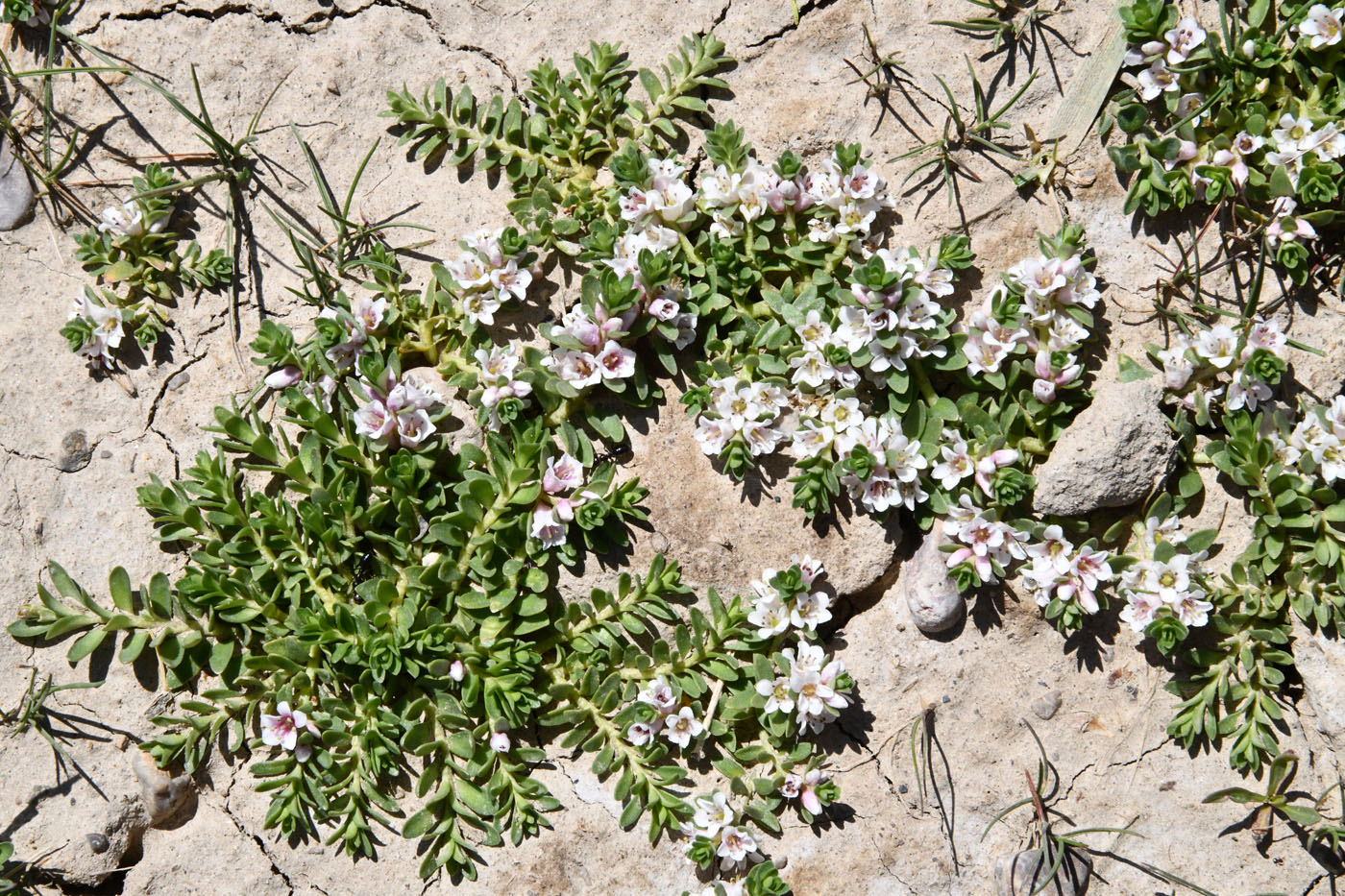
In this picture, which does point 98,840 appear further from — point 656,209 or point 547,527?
point 656,209

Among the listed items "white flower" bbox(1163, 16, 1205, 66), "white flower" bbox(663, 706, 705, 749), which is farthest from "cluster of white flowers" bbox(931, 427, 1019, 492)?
"white flower" bbox(1163, 16, 1205, 66)

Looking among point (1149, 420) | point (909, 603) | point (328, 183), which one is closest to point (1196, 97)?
Answer: point (1149, 420)

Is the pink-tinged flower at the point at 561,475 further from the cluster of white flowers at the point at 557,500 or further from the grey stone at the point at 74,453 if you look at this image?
the grey stone at the point at 74,453

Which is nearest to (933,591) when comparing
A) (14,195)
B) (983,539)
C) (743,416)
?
(983,539)

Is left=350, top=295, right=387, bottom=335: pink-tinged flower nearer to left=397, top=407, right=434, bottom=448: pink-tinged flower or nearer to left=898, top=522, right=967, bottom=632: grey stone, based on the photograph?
left=397, top=407, right=434, bottom=448: pink-tinged flower

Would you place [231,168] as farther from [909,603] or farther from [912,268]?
[909,603]

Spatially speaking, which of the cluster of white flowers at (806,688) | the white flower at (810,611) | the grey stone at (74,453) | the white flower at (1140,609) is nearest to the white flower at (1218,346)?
the white flower at (1140,609)
